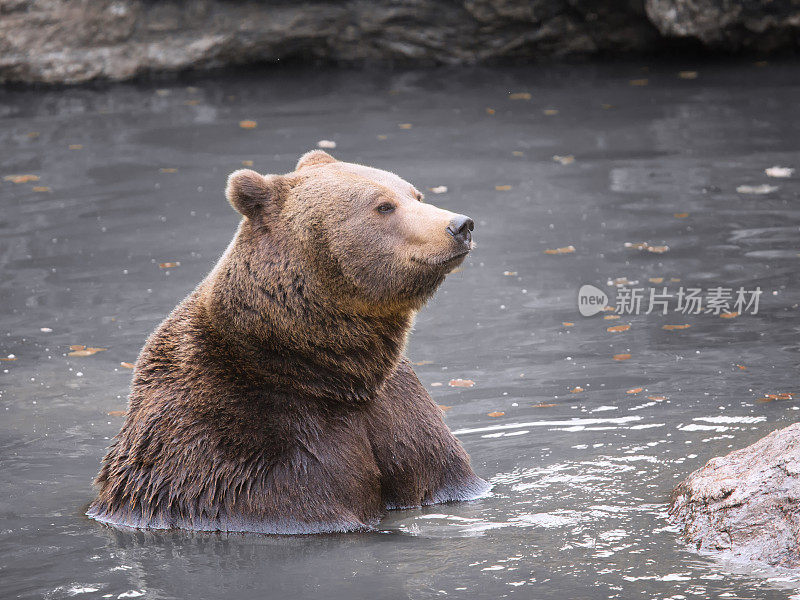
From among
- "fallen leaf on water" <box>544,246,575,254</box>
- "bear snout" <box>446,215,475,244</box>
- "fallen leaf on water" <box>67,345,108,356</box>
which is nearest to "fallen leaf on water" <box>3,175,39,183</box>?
"fallen leaf on water" <box>67,345,108,356</box>

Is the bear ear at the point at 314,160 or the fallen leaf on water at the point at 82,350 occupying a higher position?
the bear ear at the point at 314,160

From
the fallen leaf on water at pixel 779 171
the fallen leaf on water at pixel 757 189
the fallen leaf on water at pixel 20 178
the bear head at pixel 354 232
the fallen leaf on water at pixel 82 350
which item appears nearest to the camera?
the bear head at pixel 354 232

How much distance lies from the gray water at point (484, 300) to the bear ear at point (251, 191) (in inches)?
65.1

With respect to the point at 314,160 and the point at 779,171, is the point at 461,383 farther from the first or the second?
the point at 779,171

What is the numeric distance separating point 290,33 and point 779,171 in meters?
8.48

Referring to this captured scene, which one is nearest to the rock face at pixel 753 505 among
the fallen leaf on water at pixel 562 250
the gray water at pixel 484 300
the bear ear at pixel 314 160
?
the gray water at pixel 484 300

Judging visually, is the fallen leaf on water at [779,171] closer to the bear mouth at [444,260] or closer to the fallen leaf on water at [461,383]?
the fallen leaf on water at [461,383]

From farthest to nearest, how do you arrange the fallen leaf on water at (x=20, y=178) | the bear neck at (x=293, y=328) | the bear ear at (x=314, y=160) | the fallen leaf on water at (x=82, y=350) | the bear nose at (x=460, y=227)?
1. the fallen leaf on water at (x=20, y=178)
2. the fallen leaf on water at (x=82, y=350)
3. the bear ear at (x=314, y=160)
4. the bear neck at (x=293, y=328)
5. the bear nose at (x=460, y=227)

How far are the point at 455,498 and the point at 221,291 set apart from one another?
169 centimetres

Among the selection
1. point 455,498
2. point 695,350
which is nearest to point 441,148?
point 695,350

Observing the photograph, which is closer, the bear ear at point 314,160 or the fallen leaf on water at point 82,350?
the bear ear at point 314,160

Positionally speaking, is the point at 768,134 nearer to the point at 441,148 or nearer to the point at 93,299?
the point at 441,148

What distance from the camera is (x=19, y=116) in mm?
15719

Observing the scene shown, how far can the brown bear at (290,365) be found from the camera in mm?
5539
